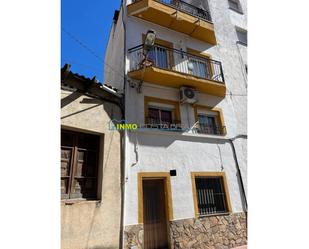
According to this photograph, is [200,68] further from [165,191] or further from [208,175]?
[165,191]

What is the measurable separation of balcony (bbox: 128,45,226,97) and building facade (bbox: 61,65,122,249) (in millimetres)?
1928

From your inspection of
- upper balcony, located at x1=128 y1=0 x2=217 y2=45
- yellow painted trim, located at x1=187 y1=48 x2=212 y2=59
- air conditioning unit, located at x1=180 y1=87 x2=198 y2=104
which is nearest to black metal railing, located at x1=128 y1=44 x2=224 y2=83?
yellow painted trim, located at x1=187 y1=48 x2=212 y2=59

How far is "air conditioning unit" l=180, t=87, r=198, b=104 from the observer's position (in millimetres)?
7664

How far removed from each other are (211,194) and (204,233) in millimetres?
1367

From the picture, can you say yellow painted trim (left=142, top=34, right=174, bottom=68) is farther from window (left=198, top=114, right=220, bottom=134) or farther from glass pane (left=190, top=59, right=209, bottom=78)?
window (left=198, top=114, right=220, bottom=134)

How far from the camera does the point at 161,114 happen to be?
7527mm

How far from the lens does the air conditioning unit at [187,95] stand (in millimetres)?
7664

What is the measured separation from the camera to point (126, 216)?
17.9ft

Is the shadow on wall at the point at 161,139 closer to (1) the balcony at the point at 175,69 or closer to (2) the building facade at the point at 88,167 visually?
(2) the building facade at the point at 88,167
